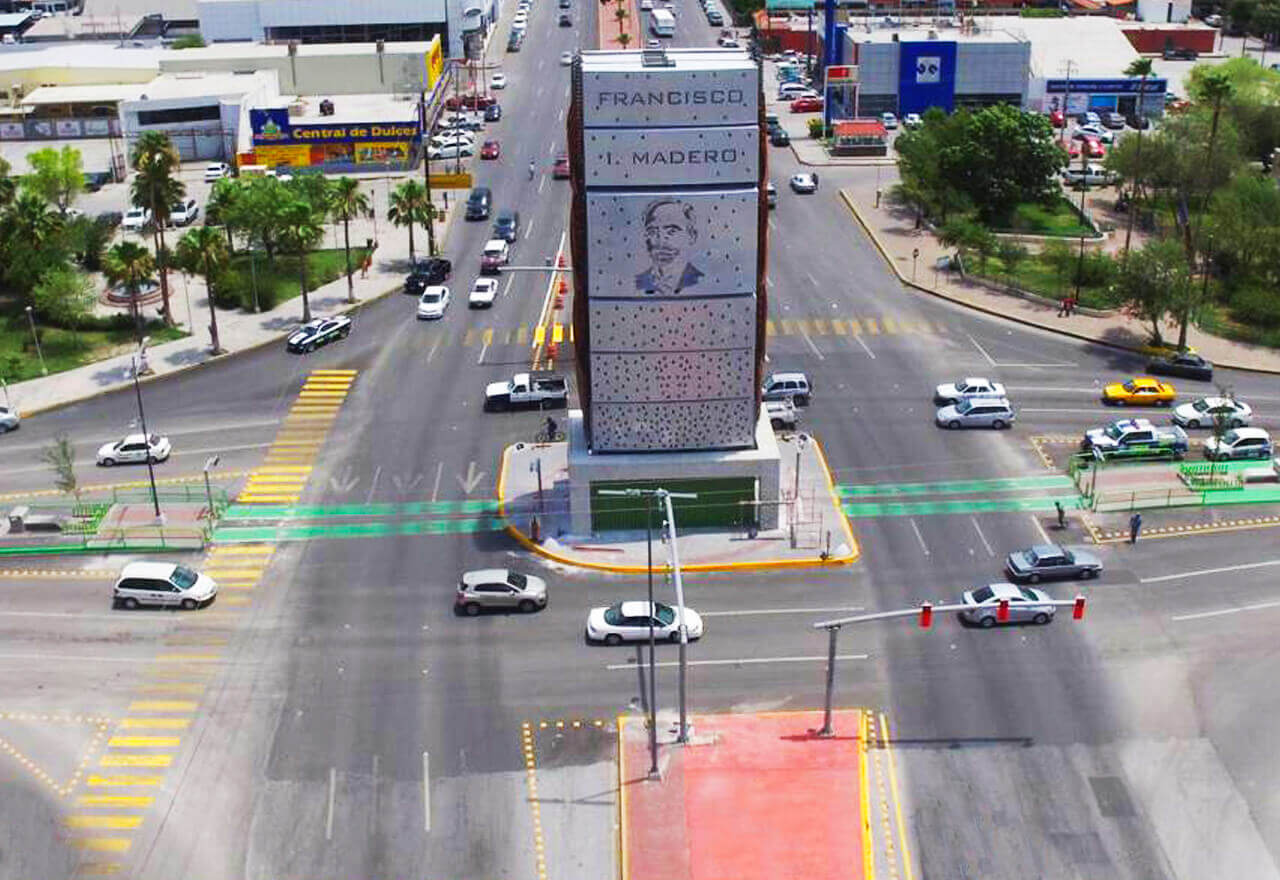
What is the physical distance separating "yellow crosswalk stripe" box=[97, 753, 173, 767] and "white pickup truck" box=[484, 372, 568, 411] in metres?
36.4

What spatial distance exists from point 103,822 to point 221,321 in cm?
5641

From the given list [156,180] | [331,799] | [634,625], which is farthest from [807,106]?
[331,799]

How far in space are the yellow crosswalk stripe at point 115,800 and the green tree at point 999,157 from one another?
9007 cm

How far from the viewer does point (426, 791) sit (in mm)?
55062

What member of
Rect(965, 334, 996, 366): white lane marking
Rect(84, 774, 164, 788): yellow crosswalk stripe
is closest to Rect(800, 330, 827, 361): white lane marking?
Rect(965, 334, 996, 366): white lane marking

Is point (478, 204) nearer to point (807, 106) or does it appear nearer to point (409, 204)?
point (409, 204)

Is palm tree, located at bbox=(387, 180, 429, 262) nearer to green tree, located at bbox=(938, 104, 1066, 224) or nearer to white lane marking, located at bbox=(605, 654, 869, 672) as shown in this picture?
green tree, located at bbox=(938, 104, 1066, 224)

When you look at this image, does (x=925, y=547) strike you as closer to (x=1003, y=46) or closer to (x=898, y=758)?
(x=898, y=758)

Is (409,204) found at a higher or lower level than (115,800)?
higher

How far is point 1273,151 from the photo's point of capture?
13275 centimetres

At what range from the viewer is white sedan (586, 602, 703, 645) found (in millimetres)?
63812

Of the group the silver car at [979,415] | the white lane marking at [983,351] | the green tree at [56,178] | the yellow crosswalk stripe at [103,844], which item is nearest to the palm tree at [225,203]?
the green tree at [56,178]

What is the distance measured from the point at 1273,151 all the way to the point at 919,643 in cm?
9004

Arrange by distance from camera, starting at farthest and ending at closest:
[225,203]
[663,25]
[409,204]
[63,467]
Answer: [663,25] < [409,204] < [225,203] < [63,467]
